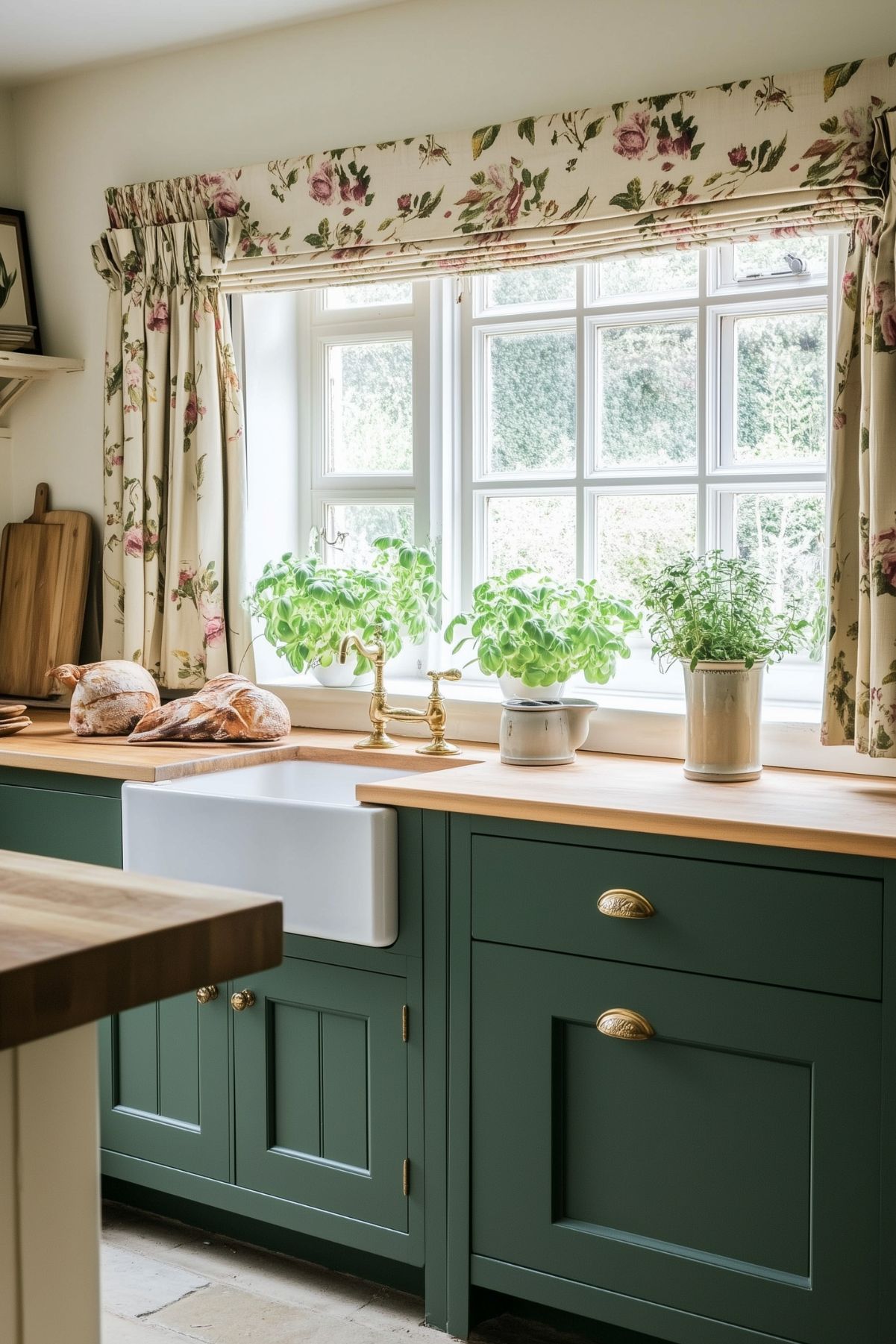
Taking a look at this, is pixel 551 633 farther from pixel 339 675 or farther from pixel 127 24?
pixel 127 24

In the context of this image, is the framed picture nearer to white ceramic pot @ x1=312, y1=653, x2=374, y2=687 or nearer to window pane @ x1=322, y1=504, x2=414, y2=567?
window pane @ x1=322, y1=504, x2=414, y2=567

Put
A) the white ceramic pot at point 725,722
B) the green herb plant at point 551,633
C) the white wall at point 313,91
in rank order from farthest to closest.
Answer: the green herb plant at point 551,633 → the white wall at point 313,91 → the white ceramic pot at point 725,722

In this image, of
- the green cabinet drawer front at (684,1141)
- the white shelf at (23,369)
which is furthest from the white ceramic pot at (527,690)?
the white shelf at (23,369)

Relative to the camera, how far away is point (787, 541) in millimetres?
2645

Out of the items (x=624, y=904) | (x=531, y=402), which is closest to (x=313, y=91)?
(x=531, y=402)

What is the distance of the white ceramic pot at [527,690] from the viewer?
273cm

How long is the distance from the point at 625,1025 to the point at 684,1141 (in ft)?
0.62

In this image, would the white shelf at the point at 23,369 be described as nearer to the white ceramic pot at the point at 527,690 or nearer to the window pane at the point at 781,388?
the white ceramic pot at the point at 527,690

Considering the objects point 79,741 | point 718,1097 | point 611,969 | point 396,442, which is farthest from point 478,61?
point 718,1097

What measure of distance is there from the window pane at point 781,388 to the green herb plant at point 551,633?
420 mm

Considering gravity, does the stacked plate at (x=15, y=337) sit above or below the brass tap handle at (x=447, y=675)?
above

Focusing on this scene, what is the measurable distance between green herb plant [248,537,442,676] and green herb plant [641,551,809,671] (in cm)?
71

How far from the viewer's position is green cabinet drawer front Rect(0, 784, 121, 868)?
103 inches

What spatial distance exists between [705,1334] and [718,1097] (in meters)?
0.36
